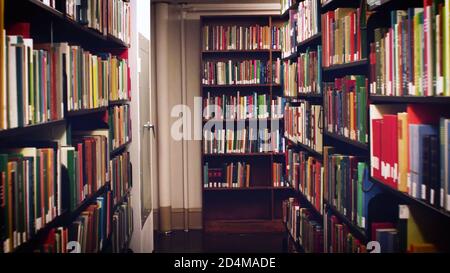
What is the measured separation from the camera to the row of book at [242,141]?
19.4ft

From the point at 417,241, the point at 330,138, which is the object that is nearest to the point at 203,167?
the point at 330,138

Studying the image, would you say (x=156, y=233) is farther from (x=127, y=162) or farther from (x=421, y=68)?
(x=421, y=68)

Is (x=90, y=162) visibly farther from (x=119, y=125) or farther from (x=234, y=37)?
(x=234, y=37)

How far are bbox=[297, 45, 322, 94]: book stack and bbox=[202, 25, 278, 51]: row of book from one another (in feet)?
6.10

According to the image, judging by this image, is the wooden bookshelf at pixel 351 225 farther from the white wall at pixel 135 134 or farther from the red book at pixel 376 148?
the white wall at pixel 135 134

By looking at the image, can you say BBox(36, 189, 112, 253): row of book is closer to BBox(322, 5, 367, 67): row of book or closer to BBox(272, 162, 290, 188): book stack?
BBox(322, 5, 367, 67): row of book

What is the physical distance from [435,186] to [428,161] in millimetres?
89

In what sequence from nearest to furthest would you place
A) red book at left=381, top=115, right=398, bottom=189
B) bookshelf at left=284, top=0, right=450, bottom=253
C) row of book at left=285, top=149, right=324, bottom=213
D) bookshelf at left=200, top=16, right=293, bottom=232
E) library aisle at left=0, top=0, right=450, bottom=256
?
library aisle at left=0, top=0, right=450, bottom=256 → bookshelf at left=284, top=0, right=450, bottom=253 → red book at left=381, top=115, right=398, bottom=189 → row of book at left=285, top=149, right=324, bottom=213 → bookshelf at left=200, top=16, right=293, bottom=232

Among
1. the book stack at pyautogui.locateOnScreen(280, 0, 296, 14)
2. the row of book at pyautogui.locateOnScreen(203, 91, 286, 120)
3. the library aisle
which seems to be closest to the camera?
the library aisle

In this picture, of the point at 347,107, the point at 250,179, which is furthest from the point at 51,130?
the point at 250,179

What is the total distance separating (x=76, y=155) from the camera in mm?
2561

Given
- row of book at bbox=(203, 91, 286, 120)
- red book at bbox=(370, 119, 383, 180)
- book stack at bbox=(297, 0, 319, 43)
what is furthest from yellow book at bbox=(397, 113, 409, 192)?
row of book at bbox=(203, 91, 286, 120)

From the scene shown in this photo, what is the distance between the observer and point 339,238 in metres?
2.92

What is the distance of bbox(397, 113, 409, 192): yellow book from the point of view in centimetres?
197
